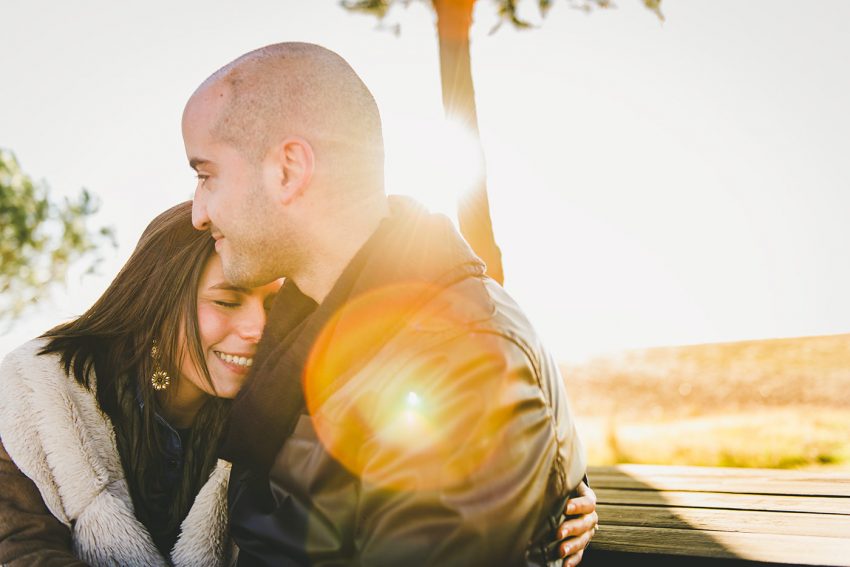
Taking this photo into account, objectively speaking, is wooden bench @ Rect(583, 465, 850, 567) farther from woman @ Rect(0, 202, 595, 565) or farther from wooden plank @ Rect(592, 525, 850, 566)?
woman @ Rect(0, 202, 595, 565)

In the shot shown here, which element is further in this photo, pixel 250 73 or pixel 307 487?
pixel 250 73

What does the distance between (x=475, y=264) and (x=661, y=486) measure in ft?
6.63

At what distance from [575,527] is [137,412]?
1834mm

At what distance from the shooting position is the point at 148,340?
2.68 m

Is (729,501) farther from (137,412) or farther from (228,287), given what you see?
(137,412)

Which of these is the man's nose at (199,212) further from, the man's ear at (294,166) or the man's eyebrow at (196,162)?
the man's ear at (294,166)

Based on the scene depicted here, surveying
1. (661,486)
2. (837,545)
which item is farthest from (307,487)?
(661,486)

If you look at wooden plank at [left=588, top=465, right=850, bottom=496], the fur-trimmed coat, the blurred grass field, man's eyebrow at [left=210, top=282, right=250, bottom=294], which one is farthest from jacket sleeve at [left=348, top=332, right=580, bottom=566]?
the blurred grass field

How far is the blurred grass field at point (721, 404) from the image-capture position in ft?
17.3

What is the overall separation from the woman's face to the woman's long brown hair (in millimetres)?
37

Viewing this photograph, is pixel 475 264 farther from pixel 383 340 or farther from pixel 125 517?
pixel 125 517

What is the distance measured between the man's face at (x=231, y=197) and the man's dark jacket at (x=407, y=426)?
29 centimetres

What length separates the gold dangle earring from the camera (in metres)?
2.72

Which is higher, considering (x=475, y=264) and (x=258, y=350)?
(x=475, y=264)
